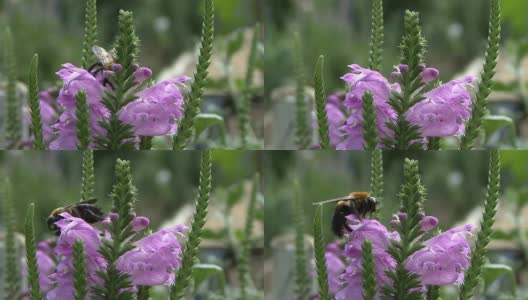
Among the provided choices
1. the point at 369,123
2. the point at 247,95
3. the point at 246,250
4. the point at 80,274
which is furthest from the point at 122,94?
the point at 246,250

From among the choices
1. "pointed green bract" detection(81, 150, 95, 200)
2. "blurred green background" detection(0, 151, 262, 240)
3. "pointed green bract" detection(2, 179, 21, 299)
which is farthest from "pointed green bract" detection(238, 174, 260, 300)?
"pointed green bract" detection(81, 150, 95, 200)

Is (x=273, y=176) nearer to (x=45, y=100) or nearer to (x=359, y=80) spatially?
(x=45, y=100)

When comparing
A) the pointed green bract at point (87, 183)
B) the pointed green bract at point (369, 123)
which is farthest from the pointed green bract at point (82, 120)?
the pointed green bract at point (369, 123)

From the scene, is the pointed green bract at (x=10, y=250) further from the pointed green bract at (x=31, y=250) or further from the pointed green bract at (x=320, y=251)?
the pointed green bract at (x=320, y=251)

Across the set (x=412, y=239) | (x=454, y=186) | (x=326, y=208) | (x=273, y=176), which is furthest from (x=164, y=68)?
(x=454, y=186)

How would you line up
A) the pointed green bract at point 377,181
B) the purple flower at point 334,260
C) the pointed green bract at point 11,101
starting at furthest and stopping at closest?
the pointed green bract at point 11,101 < the purple flower at point 334,260 < the pointed green bract at point 377,181
